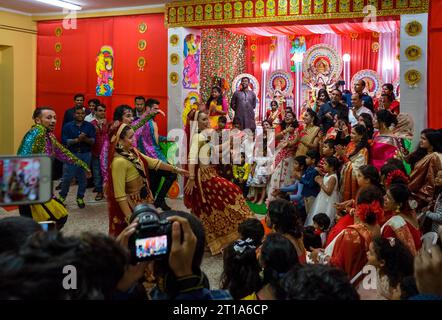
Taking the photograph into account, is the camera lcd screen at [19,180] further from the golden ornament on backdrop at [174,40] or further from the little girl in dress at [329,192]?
the golden ornament on backdrop at [174,40]

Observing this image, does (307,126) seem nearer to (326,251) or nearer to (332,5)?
(332,5)

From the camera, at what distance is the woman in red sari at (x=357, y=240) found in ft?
8.84

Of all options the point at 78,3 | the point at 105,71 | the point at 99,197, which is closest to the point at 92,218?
the point at 99,197

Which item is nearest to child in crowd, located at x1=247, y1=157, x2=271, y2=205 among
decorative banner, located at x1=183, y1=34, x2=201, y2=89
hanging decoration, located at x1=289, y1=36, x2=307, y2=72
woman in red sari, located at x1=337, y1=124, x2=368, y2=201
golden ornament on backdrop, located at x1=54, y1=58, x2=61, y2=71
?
decorative banner, located at x1=183, y1=34, x2=201, y2=89

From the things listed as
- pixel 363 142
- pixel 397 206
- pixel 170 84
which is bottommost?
pixel 397 206

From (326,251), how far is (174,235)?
1.69 meters

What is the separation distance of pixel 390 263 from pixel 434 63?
141 inches

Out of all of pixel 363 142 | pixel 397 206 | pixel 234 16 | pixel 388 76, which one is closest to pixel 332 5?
pixel 234 16

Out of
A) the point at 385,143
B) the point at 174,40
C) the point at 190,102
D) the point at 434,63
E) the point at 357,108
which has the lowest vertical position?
the point at 385,143

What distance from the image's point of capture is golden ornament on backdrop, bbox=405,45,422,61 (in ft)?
17.5

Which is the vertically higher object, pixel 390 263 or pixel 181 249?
pixel 181 249

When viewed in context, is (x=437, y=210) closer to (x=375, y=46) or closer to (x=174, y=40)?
(x=174, y=40)

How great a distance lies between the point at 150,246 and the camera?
56.1 inches

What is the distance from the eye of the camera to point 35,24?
26.6 ft
